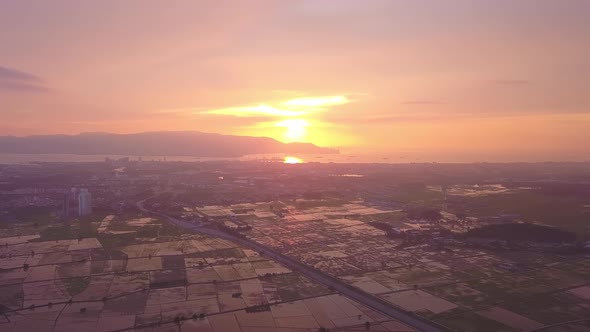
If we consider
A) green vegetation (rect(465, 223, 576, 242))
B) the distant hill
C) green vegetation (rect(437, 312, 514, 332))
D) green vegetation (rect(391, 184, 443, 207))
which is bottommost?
green vegetation (rect(437, 312, 514, 332))

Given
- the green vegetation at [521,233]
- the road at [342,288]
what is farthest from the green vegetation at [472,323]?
the green vegetation at [521,233]

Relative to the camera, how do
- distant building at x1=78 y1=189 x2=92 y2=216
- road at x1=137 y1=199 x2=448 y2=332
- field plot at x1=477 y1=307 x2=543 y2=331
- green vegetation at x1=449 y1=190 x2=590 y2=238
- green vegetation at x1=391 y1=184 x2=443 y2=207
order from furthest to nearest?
green vegetation at x1=391 y1=184 x2=443 y2=207
distant building at x1=78 y1=189 x2=92 y2=216
green vegetation at x1=449 y1=190 x2=590 y2=238
road at x1=137 y1=199 x2=448 y2=332
field plot at x1=477 y1=307 x2=543 y2=331

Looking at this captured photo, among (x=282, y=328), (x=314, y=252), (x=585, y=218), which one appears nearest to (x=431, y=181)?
(x=585, y=218)

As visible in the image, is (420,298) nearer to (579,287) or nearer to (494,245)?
(579,287)

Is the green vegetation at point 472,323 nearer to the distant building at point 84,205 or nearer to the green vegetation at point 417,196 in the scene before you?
the green vegetation at point 417,196

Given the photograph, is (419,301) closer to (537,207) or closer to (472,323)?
(472,323)

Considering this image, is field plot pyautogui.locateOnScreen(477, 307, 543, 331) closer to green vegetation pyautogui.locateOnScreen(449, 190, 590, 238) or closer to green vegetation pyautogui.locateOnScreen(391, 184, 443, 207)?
green vegetation pyautogui.locateOnScreen(449, 190, 590, 238)

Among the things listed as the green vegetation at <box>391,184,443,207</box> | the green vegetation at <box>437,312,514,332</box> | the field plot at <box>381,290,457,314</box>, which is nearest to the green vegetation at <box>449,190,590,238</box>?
the green vegetation at <box>391,184,443,207</box>

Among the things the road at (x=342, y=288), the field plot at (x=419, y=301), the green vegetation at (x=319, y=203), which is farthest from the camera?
the green vegetation at (x=319, y=203)
